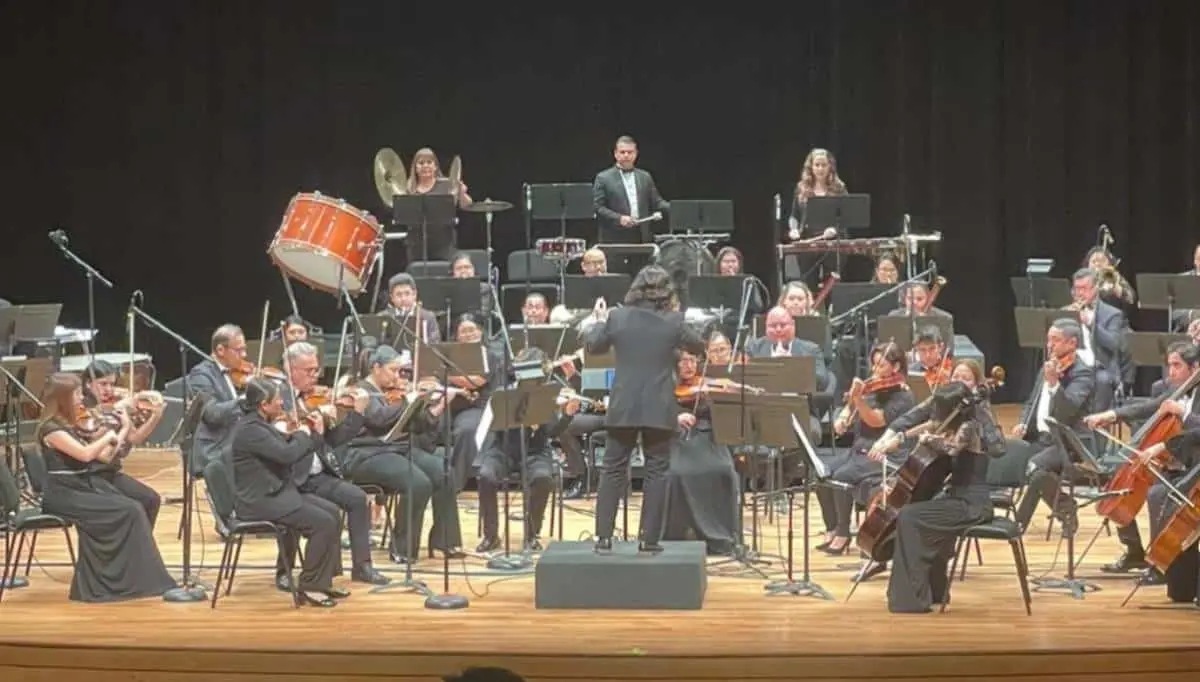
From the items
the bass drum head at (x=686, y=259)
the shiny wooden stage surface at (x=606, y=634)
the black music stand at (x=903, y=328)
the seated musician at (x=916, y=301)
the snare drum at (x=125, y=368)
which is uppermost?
the bass drum head at (x=686, y=259)

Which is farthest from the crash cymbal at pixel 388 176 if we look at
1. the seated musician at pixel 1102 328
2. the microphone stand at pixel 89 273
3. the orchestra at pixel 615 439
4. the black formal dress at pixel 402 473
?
the seated musician at pixel 1102 328

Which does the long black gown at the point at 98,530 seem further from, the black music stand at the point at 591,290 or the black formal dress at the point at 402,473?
the black music stand at the point at 591,290

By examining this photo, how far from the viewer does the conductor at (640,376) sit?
8.32m

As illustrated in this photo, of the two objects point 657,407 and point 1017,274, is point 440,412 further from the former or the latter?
point 1017,274

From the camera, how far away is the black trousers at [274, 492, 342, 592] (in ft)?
27.0

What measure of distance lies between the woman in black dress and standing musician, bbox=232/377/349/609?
65 cm

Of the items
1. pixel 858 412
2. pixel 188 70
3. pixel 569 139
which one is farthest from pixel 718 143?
pixel 858 412

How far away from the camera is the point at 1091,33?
14555 mm

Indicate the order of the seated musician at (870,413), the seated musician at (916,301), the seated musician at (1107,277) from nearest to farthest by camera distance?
the seated musician at (870,413) < the seated musician at (916,301) < the seated musician at (1107,277)

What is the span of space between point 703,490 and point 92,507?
3.26 meters

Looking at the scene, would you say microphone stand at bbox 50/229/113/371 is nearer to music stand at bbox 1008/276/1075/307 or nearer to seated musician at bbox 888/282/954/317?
seated musician at bbox 888/282/954/317

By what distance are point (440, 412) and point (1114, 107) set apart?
25.7ft

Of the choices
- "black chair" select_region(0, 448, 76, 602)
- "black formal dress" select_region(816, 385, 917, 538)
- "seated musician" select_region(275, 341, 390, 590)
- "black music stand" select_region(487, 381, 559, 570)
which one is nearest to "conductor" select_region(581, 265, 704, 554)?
"black music stand" select_region(487, 381, 559, 570)

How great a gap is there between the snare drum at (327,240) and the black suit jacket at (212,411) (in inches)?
35.7
